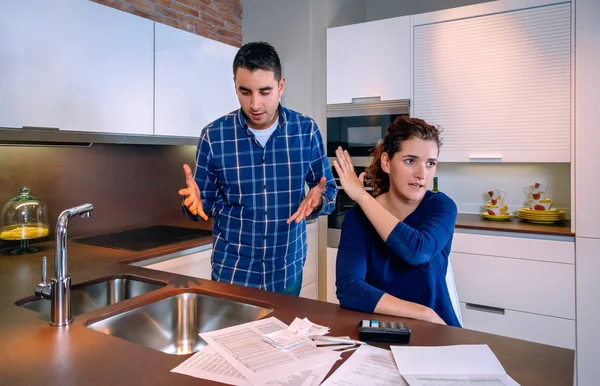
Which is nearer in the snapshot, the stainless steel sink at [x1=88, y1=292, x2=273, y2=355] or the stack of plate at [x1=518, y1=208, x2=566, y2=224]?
the stainless steel sink at [x1=88, y1=292, x2=273, y2=355]

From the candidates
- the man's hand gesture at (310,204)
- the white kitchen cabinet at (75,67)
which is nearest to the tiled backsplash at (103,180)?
the white kitchen cabinet at (75,67)

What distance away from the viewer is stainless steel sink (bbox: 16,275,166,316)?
1.59 meters

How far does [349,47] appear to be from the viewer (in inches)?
128

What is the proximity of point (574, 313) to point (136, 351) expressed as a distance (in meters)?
2.43

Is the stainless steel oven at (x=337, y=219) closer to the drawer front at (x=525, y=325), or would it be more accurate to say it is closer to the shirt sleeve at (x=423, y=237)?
the drawer front at (x=525, y=325)

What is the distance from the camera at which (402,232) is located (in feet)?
4.50

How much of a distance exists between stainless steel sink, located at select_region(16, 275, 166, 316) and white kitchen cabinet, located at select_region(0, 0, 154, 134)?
30.3 inches

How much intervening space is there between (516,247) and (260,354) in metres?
2.13

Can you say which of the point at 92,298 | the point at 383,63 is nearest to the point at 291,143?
the point at 92,298

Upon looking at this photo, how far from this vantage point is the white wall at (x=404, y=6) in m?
3.46

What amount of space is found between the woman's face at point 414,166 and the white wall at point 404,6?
2.42 metres

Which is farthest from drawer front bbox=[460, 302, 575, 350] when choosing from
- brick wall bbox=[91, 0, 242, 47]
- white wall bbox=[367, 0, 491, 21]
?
brick wall bbox=[91, 0, 242, 47]

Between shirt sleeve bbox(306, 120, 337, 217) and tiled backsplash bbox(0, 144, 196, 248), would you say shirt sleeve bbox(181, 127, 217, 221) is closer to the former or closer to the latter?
shirt sleeve bbox(306, 120, 337, 217)

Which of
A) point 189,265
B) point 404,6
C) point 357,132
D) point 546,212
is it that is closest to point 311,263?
point 357,132
